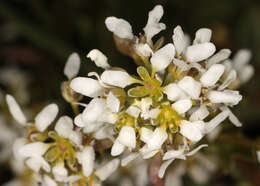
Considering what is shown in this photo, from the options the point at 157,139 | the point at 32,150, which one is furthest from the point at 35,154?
the point at 157,139

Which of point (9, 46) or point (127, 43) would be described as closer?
point (127, 43)

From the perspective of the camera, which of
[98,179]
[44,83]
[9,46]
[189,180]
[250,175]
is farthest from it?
[9,46]

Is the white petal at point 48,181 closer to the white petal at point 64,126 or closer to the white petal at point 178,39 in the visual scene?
the white petal at point 64,126

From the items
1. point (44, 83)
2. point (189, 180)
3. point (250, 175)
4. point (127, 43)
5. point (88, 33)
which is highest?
point (127, 43)

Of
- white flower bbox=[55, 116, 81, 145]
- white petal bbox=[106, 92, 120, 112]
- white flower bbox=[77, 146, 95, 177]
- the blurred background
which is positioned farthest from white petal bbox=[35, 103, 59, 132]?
the blurred background

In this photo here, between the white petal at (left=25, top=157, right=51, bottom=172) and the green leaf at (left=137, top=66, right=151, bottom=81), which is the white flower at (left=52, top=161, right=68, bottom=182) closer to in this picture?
the white petal at (left=25, top=157, right=51, bottom=172)

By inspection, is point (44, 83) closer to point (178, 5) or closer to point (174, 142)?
point (178, 5)

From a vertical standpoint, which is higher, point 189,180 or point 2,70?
point 2,70

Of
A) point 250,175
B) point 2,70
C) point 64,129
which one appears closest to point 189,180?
point 250,175
